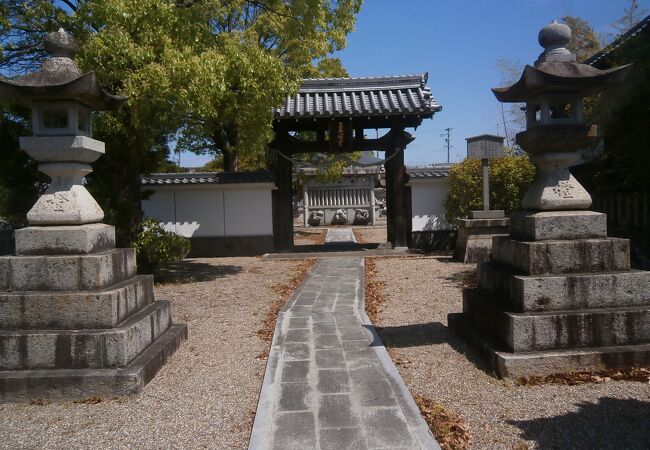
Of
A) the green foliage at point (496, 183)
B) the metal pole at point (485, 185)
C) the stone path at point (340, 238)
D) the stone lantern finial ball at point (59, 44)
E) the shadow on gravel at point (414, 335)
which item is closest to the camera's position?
the stone lantern finial ball at point (59, 44)

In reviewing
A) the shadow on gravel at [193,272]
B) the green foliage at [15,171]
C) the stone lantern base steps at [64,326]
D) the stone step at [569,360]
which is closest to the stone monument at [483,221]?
the shadow on gravel at [193,272]

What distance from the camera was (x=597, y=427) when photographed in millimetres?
3398

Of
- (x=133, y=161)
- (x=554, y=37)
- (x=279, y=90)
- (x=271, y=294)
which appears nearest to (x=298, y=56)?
(x=279, y=90)

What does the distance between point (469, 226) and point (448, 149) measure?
177ft

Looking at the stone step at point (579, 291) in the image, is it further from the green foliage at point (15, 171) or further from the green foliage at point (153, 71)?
the green foliage at point (15, 171)

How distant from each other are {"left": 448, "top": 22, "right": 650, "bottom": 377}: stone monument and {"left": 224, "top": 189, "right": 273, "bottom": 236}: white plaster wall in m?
10.6

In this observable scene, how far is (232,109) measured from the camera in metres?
9.04

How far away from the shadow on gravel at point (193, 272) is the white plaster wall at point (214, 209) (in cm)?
207

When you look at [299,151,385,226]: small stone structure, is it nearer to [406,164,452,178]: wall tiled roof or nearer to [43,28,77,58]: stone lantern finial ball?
[406,164,452,178]: wall tiled roof

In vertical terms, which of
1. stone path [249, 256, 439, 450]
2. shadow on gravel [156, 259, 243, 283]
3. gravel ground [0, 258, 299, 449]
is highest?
shadow on gravel [156, 259, 243, 283]

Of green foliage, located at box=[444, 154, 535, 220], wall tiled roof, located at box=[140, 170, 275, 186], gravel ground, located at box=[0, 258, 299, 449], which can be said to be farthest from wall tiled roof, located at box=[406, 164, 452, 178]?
gravel ground, located at box=[0, 258, 299, 449]

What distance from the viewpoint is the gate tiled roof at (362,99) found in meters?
13.0

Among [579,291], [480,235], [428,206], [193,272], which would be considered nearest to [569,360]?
[579,291]

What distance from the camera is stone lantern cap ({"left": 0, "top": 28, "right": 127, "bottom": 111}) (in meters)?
4.46
